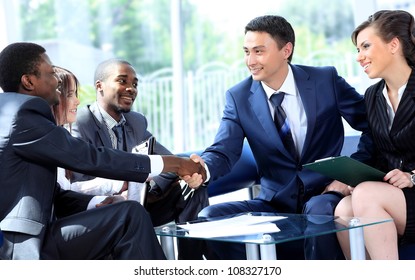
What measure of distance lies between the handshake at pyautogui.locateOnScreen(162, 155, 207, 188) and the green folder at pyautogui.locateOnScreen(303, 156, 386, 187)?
1.56 ft

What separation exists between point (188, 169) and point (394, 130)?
0.89m

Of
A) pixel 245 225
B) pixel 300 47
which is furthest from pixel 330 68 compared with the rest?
pixel 300 47

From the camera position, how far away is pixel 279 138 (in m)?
3.64

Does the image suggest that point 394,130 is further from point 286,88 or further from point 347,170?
point 286,88

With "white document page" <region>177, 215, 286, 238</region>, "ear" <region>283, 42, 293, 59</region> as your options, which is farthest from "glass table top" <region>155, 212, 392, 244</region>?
"ear" <region>283, 42, 293, 59</region>

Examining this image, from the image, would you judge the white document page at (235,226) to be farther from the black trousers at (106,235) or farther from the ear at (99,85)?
the ear at (99,85)

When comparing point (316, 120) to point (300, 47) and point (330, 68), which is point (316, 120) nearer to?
point (330, 68)

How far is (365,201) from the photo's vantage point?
3092mm

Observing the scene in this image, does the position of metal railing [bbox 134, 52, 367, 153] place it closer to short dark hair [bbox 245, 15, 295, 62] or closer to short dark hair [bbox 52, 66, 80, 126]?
short dark hair [bbox 245, 15, 295, 62]

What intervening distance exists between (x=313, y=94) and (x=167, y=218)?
2.92 feet

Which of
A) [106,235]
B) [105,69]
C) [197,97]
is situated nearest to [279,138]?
[105,69]

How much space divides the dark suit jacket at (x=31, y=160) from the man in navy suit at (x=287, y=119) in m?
0.86

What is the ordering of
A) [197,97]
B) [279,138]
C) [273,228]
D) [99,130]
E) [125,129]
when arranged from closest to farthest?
[273,228] < [279,138] < [99,130] < [125,129] < [197,97]

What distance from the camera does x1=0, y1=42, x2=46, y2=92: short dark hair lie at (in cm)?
299
